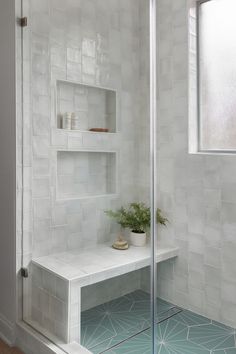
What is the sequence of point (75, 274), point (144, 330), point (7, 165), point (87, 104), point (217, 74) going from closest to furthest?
point (217, 74) → point (144, 330) → point (75, 274) → point (87, 104) → point (7, 165)

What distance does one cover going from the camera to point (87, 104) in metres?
2.00

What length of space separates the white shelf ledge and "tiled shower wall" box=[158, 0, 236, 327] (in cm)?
11

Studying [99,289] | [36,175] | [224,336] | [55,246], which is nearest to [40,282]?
[55,246]

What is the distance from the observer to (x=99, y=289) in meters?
1.88

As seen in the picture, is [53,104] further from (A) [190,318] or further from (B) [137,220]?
(A) [190,318]

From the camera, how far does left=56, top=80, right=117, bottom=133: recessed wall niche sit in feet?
6.31

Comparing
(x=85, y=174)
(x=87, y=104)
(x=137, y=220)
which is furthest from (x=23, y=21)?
(x=137, y=220)

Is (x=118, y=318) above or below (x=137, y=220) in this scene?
below

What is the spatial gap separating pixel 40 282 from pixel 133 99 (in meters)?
1.17

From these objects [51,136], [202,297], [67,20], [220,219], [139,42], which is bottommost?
[202,297]

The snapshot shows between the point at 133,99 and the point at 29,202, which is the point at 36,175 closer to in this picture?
the point at 29,202

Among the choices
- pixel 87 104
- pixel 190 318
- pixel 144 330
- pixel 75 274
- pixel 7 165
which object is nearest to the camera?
pixel 190 318

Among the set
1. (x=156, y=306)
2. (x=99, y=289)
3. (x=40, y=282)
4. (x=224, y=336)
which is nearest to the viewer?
(x=224, y=336)

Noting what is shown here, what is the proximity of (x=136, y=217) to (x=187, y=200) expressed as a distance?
1.06ft
